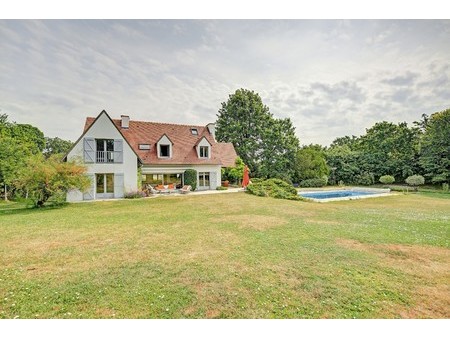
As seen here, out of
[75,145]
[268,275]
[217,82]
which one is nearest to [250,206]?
[217,82]

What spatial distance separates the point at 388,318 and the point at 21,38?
10.9 m

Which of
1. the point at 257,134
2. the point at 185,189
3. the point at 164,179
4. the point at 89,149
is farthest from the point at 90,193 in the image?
the point at 257,134

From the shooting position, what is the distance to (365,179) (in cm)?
3127

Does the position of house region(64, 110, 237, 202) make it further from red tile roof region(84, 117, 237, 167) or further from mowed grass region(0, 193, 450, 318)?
mowed grass region(0, 193, 450, 318)

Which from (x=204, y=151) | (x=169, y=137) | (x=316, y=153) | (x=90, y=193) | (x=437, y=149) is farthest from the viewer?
(x=316, y=153)

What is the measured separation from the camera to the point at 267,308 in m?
3.48

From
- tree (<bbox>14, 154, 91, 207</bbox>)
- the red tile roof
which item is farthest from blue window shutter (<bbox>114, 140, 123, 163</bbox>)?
tree (<bbox>14, 154, 91, 207</bbox>)

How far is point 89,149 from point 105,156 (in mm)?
1128

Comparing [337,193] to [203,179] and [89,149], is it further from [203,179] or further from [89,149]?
[89,149]

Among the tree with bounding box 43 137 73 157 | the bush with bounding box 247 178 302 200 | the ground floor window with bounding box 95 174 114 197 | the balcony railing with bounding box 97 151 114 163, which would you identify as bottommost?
the bush with bounding box 247 178 302 200

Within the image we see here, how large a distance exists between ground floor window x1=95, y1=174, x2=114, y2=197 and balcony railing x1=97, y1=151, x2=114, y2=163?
1111 millimetres

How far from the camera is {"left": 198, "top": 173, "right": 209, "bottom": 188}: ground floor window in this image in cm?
2166

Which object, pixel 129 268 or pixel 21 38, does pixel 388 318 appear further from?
pixel 21 38

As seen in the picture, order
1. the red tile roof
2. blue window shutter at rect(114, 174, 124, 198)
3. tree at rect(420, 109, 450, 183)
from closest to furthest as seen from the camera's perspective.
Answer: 1. blue window shutter at rect(114, 174, 124, 198)
2. the red tile roof
3. tree at rect(420, 109, 450, 183)
